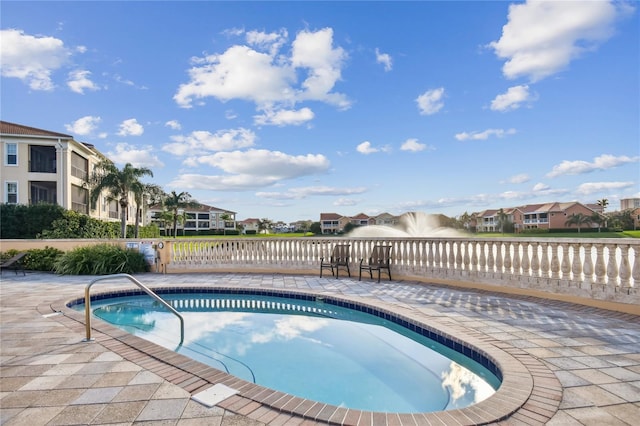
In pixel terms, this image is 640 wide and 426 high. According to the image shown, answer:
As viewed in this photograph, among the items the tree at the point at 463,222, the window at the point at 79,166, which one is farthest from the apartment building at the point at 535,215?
the window at the point at 79,166

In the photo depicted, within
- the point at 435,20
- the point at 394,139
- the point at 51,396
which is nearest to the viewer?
the point at 51,396

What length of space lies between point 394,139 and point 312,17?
7.90m

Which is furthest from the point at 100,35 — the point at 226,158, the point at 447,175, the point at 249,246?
the point at 447,175

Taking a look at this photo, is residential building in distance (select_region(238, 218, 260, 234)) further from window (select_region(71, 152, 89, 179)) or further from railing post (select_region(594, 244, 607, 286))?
railing post (select_region(594, 244, 607, 286))

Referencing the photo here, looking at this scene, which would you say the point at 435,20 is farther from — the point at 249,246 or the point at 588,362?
the point at 588,362

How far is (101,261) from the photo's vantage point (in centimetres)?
1101

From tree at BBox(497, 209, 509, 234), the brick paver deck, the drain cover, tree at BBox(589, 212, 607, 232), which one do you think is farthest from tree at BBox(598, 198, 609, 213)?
the drain cover

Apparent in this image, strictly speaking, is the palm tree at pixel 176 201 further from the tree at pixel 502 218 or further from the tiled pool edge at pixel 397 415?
the tree at pixel 502 218

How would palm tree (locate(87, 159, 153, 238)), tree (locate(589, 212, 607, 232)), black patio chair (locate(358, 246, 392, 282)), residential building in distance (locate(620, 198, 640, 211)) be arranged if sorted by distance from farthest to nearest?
tree (locate(589, 212, 607, 232)) → residential building in distance (locate(620, 198, 640, 211)) → palm tree (locate(87, 159, 153, 238)) → black patio chair (locate(358, 246, 392, 282))

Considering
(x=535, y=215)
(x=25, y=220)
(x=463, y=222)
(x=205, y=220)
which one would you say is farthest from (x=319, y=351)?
(x=205, y=220)

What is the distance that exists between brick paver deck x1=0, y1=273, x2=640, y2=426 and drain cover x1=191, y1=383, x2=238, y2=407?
0.23ft

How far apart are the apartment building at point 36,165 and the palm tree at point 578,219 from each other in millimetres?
75262

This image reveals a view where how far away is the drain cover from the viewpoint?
109 inches

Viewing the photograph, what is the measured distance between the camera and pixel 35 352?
13.2 feet
